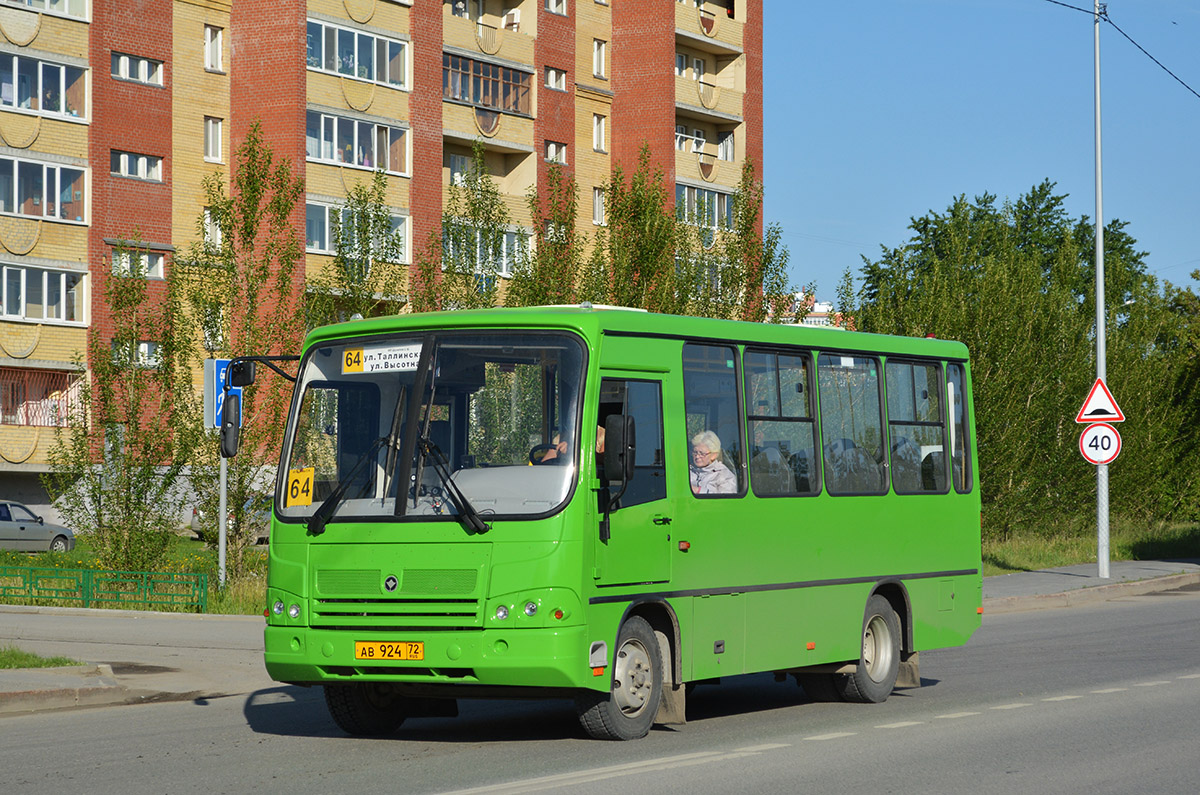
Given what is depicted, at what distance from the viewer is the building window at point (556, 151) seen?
5962cm

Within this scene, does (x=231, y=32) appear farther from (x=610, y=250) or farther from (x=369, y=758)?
(x=369, y=758)

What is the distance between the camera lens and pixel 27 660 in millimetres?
15070

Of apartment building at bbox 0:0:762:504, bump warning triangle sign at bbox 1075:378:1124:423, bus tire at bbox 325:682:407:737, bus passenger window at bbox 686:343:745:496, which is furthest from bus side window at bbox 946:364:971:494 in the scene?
apartment building at bbox 0:0:762:504

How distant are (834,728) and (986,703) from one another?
6.70ft

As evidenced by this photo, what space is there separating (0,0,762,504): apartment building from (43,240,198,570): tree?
627 inches

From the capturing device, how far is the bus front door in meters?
10.6

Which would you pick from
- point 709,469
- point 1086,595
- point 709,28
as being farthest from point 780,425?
point 709,28

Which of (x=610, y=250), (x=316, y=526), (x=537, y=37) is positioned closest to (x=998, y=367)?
(x=610, y=250)

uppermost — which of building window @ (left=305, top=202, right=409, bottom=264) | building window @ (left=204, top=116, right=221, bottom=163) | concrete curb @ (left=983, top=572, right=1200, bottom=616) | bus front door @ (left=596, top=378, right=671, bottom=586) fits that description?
building window @ (left=204, top=116, right=221, bottom=163)

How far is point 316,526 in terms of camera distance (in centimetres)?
1077

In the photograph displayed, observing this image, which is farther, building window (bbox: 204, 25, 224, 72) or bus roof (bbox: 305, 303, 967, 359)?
building window (bbox: 204, 25, 224, 72)

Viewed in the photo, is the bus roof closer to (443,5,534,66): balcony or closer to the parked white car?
the parked white car

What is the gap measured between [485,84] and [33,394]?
18701 millimetres

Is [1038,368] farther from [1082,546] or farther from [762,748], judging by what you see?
[762,748]
